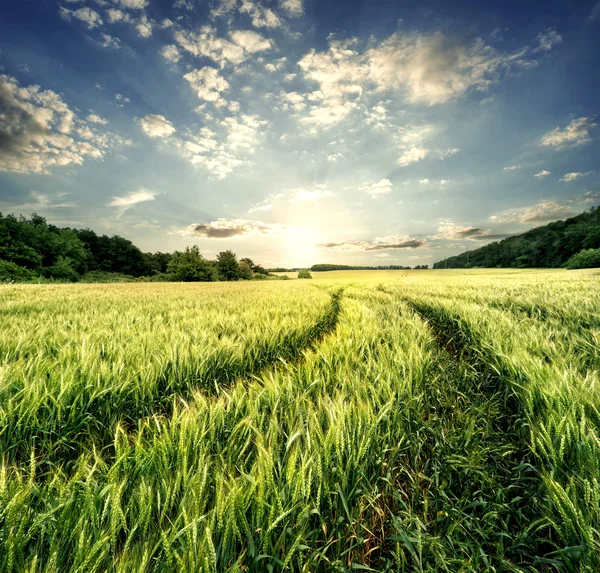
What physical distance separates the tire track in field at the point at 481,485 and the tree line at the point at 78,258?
48.0 meters

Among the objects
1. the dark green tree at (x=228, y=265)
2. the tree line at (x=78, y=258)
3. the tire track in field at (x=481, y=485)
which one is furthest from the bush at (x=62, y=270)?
the tire track in field at (x=481, y=485)

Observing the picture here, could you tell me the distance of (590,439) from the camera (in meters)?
1.13

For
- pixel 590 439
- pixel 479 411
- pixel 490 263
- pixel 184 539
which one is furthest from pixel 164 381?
pixel 490 263

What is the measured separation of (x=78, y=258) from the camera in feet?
172

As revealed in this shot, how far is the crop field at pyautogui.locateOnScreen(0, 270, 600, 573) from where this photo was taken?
2.52ft

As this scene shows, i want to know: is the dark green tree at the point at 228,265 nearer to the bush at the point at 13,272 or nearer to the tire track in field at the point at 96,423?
the bush at the point at 13,272

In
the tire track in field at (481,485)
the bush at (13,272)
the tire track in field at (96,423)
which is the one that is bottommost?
the tire track in field at (481,485)

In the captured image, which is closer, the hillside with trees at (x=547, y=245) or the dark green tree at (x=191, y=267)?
the dark green tree at (x=191, y=267)

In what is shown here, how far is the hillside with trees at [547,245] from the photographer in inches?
2291

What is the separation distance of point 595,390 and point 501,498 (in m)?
0.85

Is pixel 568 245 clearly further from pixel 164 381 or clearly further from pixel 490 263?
pixel 164 381

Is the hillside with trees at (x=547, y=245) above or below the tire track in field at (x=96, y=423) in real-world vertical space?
above

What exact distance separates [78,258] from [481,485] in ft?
227

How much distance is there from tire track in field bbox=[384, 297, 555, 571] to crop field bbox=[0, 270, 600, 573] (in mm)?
13
